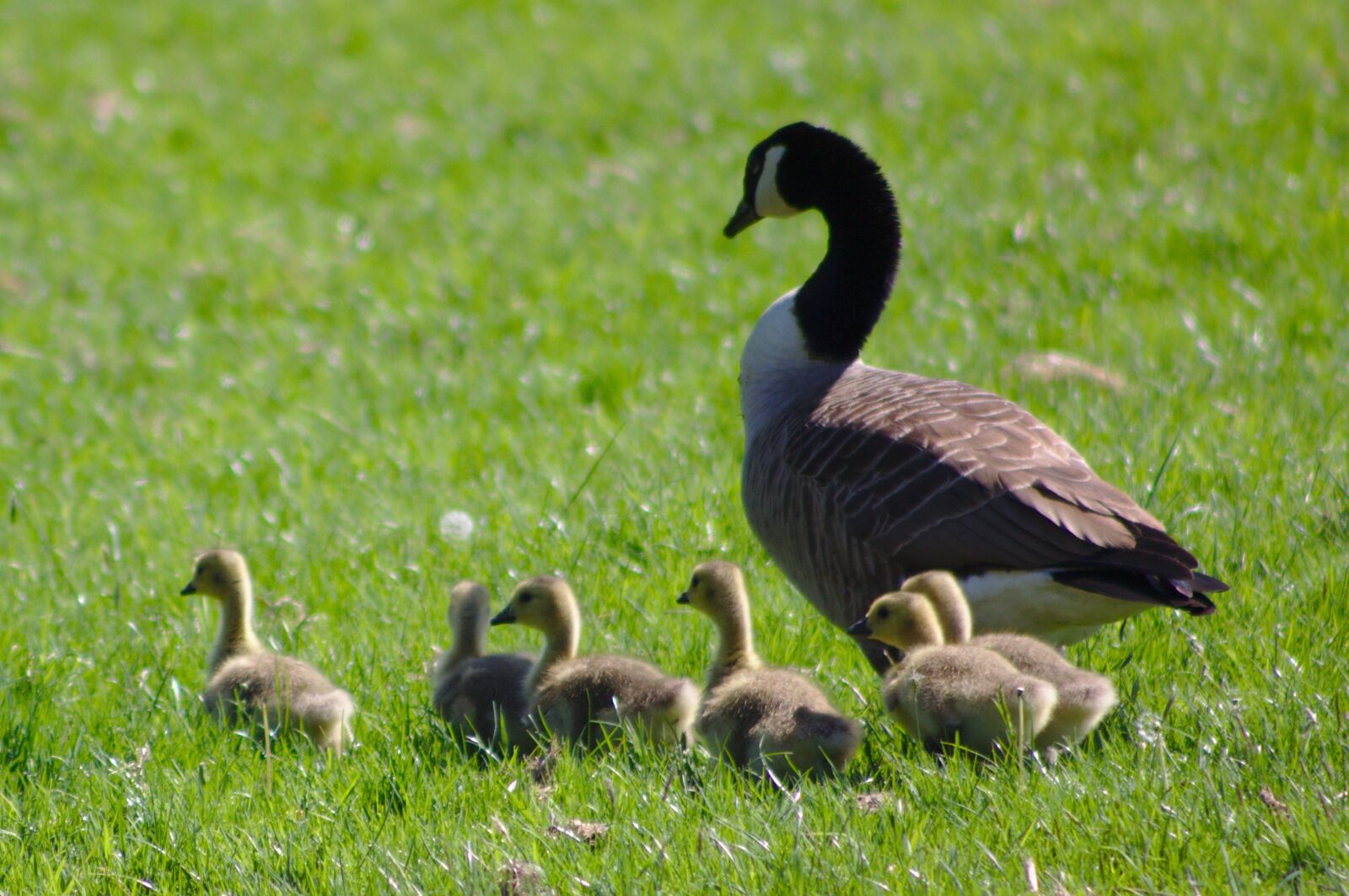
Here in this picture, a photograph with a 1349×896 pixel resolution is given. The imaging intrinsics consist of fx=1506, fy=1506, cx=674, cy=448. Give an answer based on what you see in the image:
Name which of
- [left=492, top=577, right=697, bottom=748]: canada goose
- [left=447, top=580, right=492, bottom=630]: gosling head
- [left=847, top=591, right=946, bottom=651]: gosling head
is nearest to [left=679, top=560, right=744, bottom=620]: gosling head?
[left=492, top=577, right=697, bottom=748]: canada goose

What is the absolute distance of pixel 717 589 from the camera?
16.3 ft

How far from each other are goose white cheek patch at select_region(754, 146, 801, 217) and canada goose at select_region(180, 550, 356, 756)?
3.03m

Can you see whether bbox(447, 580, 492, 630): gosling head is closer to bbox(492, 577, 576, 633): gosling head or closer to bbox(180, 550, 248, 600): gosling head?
bbox(492, 577, 576, 633): gosling head

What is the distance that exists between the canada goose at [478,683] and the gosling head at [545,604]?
128 mm

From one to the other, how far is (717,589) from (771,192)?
276 cm

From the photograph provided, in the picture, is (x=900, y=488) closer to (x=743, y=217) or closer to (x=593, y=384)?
(x=743, y=217)

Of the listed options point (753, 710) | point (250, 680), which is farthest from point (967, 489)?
point (250, 680)

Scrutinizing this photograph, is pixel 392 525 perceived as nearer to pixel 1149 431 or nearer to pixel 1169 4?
pixel 1149 431

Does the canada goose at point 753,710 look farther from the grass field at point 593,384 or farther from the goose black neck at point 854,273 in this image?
the goose black neck at point 854,273

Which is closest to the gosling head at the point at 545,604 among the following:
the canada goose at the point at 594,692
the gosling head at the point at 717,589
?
the canada goose at the point at 594,692

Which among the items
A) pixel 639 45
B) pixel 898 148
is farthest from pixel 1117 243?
pixel 639 45

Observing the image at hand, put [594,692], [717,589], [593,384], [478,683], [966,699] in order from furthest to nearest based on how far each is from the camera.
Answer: [593,384]
[478,683]
[717,589]
[594,692]
[966,699]

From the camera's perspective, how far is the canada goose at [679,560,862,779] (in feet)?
14.2

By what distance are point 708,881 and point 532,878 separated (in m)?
0.45
